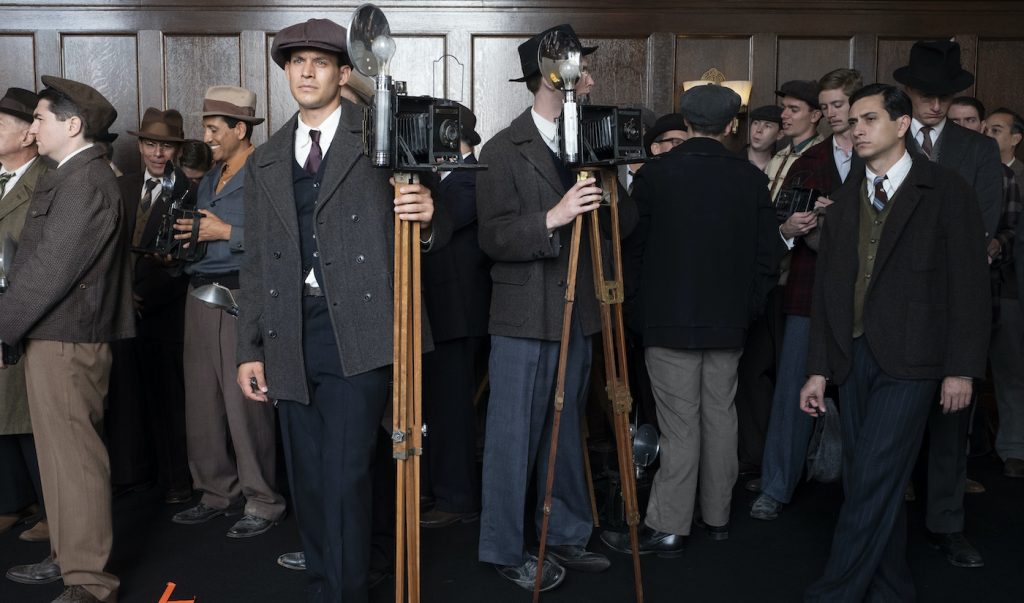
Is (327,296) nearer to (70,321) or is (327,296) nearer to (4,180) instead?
(70,321)

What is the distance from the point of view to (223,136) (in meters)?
4.36

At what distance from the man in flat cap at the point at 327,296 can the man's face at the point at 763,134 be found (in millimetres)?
2768

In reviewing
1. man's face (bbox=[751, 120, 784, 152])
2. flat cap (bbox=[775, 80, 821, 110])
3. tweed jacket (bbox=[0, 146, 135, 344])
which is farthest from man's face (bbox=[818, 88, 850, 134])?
tweed jacket (bbox=[0, 146, 135, 344])

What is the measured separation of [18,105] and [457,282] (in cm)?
199

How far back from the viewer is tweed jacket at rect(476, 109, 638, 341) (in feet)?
11.3

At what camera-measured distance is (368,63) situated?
105 inches

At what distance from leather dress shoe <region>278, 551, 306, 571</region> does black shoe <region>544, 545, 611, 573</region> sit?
3.09ft

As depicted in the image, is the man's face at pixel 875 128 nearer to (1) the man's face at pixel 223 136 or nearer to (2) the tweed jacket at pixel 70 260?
(2) the tweed jacket at pixel 70 260

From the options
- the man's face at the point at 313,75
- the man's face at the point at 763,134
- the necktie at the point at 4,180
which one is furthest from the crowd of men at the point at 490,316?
the man's face at the point at 763,134

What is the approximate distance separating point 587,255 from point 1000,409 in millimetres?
3000

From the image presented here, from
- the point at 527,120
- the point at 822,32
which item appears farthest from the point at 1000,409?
the point at 527,120

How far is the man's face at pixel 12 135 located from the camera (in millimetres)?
4047

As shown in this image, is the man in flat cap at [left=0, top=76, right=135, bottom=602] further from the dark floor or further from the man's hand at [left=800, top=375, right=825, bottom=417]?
the man's hand at [left=800, top=375, right=825, bottom=417]

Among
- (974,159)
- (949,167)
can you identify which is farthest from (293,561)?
(974,159)
